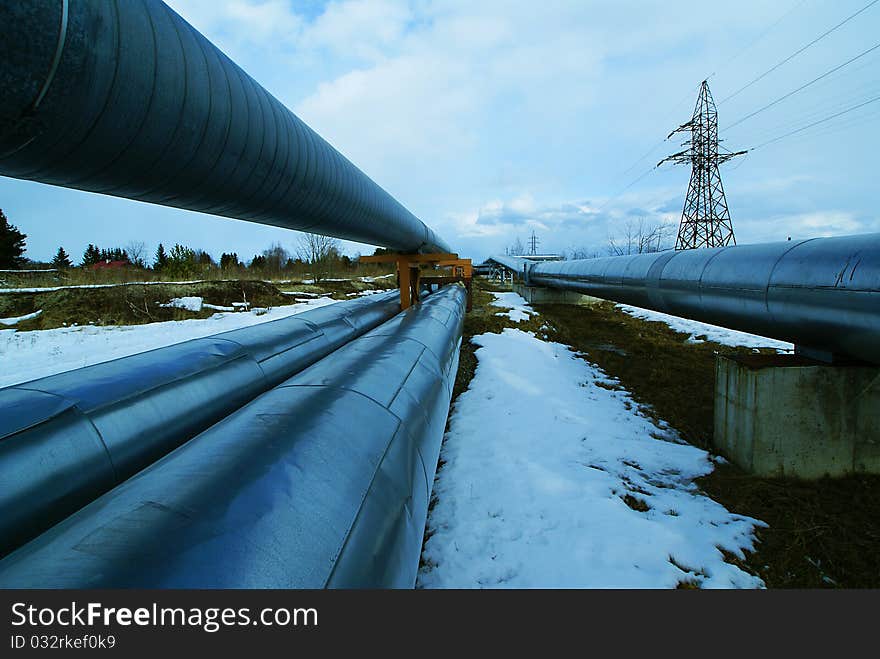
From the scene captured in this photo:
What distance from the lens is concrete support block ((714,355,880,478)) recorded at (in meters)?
3.12

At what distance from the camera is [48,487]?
1582 mm

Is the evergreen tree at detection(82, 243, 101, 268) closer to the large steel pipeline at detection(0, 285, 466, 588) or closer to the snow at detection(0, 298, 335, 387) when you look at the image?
the snow at detection(0, 298, 335, 387)

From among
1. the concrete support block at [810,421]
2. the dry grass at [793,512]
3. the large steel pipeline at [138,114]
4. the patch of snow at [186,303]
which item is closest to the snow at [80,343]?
the patch of snow at [186,303]

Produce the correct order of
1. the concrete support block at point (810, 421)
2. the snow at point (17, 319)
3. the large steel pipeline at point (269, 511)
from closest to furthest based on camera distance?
the large steel pipeline at point (269, 511), the concrete support block at point (810, 421), the snow at point (17, 319)

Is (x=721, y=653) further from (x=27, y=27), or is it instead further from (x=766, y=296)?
(x=766, y=296)

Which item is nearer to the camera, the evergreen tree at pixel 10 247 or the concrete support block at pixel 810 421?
the concrete support block at pixel 810 421

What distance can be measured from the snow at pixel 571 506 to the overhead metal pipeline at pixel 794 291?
1278 millimetres

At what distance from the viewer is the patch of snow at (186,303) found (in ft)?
39.2

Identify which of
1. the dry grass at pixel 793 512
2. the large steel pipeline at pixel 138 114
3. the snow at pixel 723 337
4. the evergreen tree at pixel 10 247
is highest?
the evergreen tree at pixel 10 247

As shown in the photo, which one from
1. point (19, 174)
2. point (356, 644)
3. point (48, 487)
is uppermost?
point (19, 174)

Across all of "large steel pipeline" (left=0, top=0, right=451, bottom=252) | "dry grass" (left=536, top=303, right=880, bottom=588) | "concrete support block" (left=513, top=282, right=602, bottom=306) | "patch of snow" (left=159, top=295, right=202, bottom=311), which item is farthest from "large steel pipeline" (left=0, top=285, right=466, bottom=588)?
"concrete support block" (left=513, top=282, right=602, bottom=306)

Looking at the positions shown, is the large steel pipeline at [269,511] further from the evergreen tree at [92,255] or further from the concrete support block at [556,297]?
the evergreen tree at [92,255]

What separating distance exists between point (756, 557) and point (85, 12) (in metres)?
3.87

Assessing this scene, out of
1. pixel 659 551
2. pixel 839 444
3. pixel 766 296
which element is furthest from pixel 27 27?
pixel 839 444
